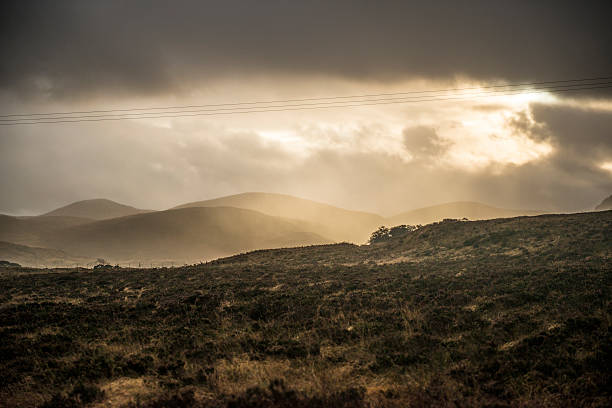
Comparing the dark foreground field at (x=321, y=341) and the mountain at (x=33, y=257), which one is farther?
the mountain at (x=33, y=257)

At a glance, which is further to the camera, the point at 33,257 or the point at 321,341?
the point at 33,257

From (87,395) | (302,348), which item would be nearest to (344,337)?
(302,348)

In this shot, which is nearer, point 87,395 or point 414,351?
point 87,395

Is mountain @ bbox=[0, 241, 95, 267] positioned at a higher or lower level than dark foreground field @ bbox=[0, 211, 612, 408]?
higher

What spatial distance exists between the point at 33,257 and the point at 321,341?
17904cm

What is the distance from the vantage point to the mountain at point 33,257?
474ft

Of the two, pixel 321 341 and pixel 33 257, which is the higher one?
pixel 33 257

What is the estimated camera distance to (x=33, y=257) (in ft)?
491

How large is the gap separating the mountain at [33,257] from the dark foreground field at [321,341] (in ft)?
482

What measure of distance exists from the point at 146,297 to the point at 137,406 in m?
16.5

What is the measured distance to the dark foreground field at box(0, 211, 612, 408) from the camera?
33.3ft

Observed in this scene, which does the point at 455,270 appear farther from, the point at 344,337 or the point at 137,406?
the point at 137,406

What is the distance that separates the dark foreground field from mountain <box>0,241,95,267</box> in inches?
5782

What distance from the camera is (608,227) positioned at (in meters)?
37.5
